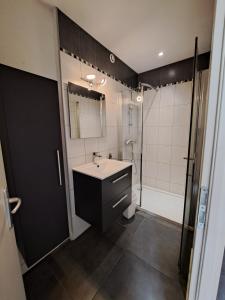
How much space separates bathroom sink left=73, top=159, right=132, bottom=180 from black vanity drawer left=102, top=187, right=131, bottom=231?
34 centimetres

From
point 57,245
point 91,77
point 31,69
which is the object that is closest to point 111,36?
point 91,77

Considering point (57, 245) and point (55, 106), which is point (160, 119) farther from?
point (57, 245)

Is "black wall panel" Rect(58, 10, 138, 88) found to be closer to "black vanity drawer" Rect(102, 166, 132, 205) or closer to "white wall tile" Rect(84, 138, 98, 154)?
"white wall tile" Rect(84, 138, 98, 154)

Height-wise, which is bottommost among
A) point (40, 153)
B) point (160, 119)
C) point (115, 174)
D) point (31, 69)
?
point (115, 174)

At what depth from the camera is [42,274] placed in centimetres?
136

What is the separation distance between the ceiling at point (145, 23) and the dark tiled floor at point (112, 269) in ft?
8.48

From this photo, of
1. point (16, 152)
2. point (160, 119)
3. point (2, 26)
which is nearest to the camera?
point (2, 26)

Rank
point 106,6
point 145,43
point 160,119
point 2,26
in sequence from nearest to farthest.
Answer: point 2,26 → point 106,6 → point 145,43 → point 160,119

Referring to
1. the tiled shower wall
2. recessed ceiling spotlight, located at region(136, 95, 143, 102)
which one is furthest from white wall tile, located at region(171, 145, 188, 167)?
recessed ceiling spotlight, located at region(136, 95, 143, 102)

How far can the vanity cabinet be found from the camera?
4.72 feet

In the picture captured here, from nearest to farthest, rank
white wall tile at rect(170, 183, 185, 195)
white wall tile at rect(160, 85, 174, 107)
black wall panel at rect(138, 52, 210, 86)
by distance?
black wall panel at rect(138, 52, 210, 86), white wall tile at rect(160, 85, 174, 107), white wall tile at rect(170, 183, 185, 195)

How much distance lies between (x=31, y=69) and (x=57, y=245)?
1.94 m

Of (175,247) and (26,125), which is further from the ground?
(26,125)

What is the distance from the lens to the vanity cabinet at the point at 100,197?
1.44 m
